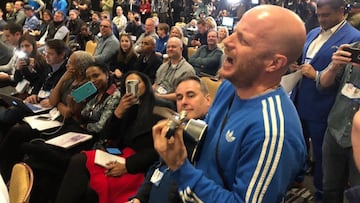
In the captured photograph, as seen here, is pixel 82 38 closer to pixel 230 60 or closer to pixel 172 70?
pixel 172 70

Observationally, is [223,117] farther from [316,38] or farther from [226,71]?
[316,38]

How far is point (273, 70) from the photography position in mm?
1061

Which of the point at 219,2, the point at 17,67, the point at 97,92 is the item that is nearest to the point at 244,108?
the point at 97,92

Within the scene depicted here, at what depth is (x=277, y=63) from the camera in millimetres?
1053

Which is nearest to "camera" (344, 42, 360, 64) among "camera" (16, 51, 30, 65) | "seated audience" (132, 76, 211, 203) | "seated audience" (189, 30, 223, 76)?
"seated audience" (132, 76, 211, 203)

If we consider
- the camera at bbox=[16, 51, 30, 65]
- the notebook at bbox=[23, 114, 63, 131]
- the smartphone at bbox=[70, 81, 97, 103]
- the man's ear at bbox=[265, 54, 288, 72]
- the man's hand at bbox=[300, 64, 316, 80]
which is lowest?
the notebook at bbox=[23, 114, 63, 131]

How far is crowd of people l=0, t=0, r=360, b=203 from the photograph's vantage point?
103 cm

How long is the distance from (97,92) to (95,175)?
0.91 meters

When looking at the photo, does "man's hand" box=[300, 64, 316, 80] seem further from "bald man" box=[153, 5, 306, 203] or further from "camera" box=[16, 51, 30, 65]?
"camera" box=[16, 51, 30, 65]

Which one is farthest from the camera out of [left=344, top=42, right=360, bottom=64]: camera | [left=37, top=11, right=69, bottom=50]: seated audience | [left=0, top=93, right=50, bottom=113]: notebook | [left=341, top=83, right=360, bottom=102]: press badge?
[left=37, top=11, right=69, bottom=50]: seated audience

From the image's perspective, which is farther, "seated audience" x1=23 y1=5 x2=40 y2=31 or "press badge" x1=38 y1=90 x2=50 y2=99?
"seated audience" x1=23 y1=5 x2=40 y2=31

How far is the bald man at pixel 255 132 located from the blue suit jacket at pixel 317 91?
55.4 inches

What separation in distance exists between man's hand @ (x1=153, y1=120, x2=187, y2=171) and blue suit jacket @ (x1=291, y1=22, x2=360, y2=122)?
5.06 ft

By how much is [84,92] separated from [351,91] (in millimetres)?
1755
